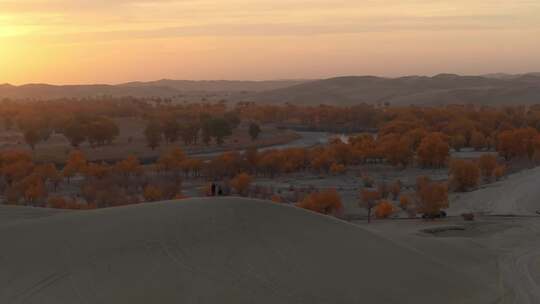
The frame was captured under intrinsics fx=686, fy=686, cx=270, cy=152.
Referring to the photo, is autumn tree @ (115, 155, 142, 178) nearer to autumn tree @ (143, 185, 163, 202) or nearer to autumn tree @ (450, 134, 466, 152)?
autumn tree @ (143, 185, 163, 202)

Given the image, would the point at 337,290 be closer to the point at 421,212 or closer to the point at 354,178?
the point at 421,212

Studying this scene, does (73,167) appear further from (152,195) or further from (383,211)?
(383,211)

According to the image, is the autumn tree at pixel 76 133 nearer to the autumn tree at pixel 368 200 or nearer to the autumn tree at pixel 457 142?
the autumn tree at pixel 457 142

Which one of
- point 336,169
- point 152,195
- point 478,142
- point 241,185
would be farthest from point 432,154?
point 152,195

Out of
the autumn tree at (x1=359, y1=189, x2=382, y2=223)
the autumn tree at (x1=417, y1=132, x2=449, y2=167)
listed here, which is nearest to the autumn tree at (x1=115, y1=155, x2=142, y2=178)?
the autumn tree at (x1=359, y1=189, x2=382, y2=223)

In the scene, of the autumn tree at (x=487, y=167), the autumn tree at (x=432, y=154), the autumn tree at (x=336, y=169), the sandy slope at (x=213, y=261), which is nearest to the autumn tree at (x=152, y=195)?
the sandy slope at (x=213, y=261)

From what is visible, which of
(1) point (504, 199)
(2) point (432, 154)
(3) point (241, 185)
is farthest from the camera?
(2) point (432, 154)
